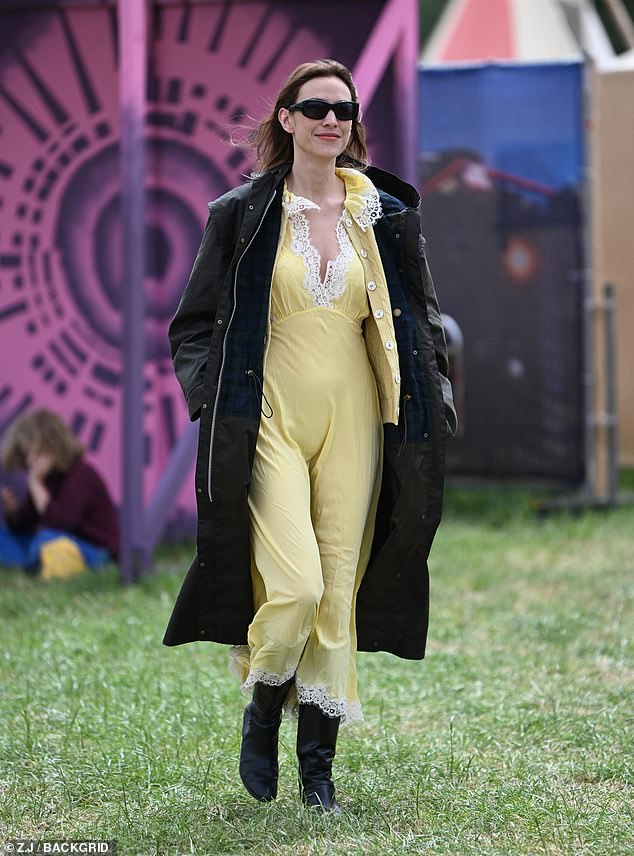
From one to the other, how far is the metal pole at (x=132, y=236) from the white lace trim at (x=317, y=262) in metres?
3.53

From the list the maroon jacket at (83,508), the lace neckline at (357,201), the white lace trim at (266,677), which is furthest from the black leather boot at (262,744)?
the maroon jacket at (83,508)

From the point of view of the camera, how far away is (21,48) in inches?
341

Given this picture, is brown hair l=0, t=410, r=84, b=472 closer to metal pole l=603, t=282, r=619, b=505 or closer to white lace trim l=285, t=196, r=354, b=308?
metal pole l=603, t=282, r=619, b=505

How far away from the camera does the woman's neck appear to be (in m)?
3.90

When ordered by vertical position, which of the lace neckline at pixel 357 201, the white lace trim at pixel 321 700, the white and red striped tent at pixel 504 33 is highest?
the white and red striped tent at pixel 504 33

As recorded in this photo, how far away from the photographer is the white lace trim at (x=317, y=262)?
12.5ft

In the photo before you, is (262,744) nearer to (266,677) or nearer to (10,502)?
(266,677)

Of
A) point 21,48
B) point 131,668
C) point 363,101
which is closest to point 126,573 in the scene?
point 131,668

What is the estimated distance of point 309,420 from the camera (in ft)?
12.5

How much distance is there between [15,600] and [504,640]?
8.19 feet

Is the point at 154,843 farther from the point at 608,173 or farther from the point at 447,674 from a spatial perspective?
the point at 608,173

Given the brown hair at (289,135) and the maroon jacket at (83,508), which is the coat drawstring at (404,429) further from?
the maroon jacket at (83,508)

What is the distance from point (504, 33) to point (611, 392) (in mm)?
4903

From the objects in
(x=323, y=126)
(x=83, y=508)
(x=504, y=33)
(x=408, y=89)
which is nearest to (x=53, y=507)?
(x=83, y=508)
